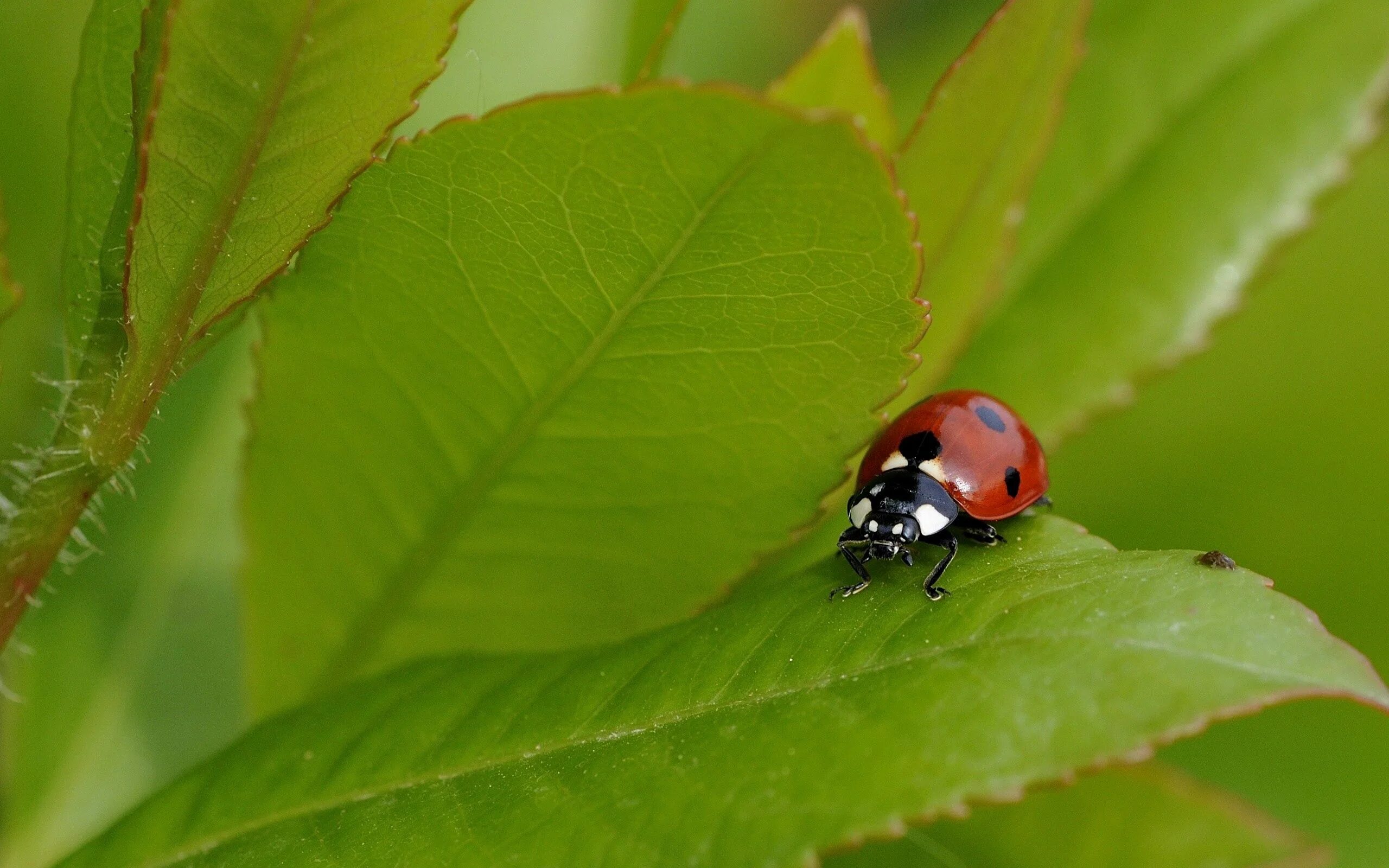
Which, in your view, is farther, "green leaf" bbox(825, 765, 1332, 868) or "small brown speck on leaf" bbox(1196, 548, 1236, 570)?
"green leaf" bbox(825, 765, 1332, 868)

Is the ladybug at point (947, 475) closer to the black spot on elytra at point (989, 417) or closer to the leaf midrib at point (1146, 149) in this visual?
the black spot on elytra at point (989, 417)

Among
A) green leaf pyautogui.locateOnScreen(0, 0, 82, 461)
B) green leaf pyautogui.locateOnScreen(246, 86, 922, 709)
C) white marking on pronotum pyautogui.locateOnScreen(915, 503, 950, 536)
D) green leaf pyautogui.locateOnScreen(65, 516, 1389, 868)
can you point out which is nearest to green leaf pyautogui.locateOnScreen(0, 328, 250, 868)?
green leaf pyautogui.locateOnScreen(0, 0, 82, 461)

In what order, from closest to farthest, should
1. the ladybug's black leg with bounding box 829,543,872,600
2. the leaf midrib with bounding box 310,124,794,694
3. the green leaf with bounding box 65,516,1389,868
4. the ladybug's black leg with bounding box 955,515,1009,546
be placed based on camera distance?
the green leaf with bounding box 65,516,1389,868 → the leaf midrib with bounding box 310,124,794,694 → the ladybug's black leg with bounding box 829,543,872,600 → the ladybug's black leg with bounding box 955,515,1009,546

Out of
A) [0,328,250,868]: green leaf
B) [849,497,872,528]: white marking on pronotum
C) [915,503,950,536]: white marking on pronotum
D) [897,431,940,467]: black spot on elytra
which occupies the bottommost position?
[0,328,250,868]: green leaf

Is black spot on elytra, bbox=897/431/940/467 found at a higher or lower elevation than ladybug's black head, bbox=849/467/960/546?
higher

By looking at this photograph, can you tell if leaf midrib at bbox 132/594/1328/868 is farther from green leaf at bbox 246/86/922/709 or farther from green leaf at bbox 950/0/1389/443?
green leaf at bbox 950/0/1389/443

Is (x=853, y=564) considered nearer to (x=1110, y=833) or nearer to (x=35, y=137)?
(x=1110, y=833)

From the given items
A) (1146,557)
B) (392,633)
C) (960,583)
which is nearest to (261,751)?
(392,633)
